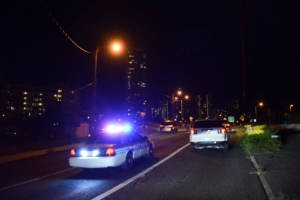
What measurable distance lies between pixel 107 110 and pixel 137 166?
58.6m

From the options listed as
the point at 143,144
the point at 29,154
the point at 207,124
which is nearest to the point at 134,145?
the point at 143,144

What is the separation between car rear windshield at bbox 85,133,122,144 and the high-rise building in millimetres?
90008

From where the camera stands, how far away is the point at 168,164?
14195 millimetres

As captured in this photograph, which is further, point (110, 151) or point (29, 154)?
point (29, 154)

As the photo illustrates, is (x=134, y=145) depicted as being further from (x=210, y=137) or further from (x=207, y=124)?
(x=207, y=124)

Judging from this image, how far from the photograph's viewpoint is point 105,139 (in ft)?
42.3

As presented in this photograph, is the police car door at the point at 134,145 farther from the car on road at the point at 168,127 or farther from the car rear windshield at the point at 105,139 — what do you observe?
the car on road at the point at 168,127

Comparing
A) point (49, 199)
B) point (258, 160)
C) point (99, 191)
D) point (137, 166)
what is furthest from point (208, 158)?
point (49, 199)

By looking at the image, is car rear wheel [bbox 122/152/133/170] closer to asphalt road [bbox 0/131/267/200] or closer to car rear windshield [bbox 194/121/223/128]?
asphalt road [bbox 0/131/267/200]

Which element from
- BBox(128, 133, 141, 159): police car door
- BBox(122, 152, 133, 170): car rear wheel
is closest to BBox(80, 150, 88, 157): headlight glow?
BBox(122, 152, 133, 170): car rear wheel

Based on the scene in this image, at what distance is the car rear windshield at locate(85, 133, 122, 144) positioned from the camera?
12.7m

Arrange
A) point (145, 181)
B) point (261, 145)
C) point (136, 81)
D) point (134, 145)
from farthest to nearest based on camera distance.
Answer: point (136, 81)
point (261, 145)
point (134, 145)
point (145, 181)

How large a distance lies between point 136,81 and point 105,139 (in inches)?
4637

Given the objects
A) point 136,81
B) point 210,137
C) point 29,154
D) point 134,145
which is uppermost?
point 136,81
